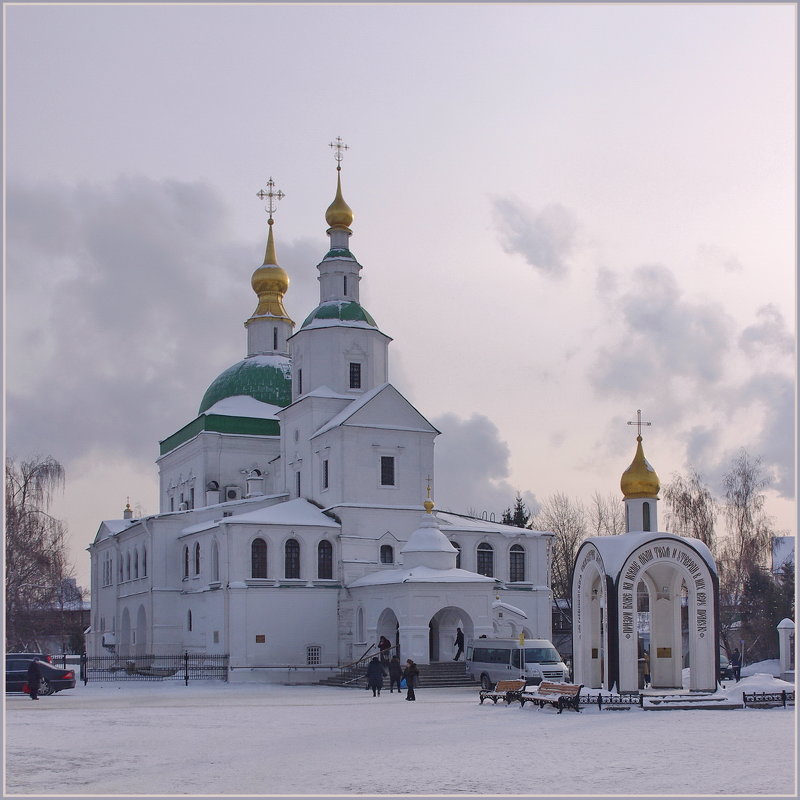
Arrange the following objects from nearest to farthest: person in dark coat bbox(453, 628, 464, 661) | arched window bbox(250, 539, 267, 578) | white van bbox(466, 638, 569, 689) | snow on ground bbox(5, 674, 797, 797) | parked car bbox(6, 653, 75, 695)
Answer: snow on ground bbox(5, 674, 797, 797)
parked car bbox(6, 653, 75, 695)
white van bbox(466, 638, 569, 689)
person in dark coat bbox(453, 628, 464, 661)
arched window bbox(250, 539, 267, 578)

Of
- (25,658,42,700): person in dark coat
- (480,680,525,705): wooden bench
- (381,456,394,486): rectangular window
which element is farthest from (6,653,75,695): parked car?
(381,456,394,486): rectangular window

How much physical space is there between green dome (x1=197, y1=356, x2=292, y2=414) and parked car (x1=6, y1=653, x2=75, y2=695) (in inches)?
997

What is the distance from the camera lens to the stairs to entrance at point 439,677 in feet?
116

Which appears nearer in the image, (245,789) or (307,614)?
(245,789)

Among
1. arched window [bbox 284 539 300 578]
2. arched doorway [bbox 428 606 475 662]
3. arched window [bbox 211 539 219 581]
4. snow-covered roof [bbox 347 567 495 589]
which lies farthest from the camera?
arched window [bbox 211 539 219 581]

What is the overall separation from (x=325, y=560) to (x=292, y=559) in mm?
1326

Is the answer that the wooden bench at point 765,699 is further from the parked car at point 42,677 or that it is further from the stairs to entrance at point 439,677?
the parked car at point 42,677

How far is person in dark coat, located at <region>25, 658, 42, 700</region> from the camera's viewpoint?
29016 millimetres

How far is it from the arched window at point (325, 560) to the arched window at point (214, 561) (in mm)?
3766

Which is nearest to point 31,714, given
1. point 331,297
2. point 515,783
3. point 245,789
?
point 245,789

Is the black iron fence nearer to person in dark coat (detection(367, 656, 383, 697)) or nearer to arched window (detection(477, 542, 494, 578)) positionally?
person in dark coat (detection(367, 656, 383, 697))

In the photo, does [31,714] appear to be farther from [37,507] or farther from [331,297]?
[331,297]

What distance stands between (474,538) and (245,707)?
1995 centimetres

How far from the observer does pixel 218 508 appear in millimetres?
47594
